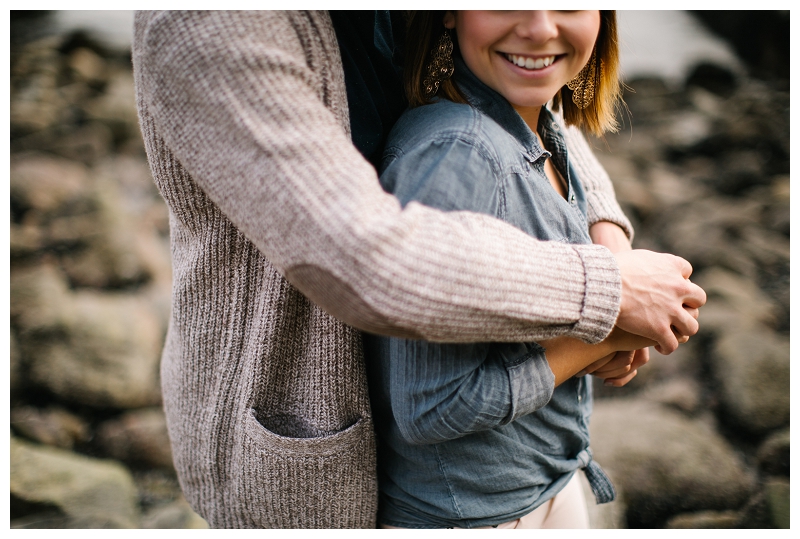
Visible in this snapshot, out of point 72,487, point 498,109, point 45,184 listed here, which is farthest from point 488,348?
point 45,184

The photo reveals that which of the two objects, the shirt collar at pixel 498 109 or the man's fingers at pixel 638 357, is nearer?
the shirt collar at pixel 498 109

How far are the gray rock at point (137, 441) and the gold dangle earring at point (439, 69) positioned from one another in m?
1.83

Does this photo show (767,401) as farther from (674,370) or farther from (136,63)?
(136,63)

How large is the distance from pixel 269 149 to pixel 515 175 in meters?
0.30

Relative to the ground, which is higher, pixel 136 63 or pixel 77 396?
pixel 136 63

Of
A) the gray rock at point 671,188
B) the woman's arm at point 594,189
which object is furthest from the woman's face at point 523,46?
the gray rock at point 671,188

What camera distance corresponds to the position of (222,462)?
82 centimetres

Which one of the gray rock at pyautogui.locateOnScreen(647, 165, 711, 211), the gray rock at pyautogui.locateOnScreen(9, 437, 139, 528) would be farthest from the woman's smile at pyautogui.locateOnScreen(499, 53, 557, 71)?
the gray rock at pyautogui.locateOnScreen(647, 165, 711, 211)

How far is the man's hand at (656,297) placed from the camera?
0.72 meters

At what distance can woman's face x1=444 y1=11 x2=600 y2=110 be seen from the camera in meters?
0.75

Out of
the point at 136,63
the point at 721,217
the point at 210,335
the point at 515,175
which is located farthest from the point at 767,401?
the point at 136,63

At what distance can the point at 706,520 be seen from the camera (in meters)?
1.85

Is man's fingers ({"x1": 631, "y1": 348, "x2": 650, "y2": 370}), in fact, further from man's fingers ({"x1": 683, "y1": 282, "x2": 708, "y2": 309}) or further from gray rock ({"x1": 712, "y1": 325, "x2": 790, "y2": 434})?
gray rock ({"x1": 712, "y1": 325, "x2": 790, "y2": 434})

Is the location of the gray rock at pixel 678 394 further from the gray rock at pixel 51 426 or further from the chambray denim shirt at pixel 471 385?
the gray rock at pixel 51 426
